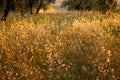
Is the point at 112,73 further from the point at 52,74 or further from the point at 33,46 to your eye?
the point at 33,46

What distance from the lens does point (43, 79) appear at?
5.87m

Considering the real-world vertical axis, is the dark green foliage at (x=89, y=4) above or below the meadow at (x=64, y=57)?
below

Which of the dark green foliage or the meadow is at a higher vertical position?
the meadow

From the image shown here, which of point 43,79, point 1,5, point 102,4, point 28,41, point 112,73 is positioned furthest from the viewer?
point 102,4

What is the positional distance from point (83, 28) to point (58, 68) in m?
2.11

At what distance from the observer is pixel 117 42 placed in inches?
273

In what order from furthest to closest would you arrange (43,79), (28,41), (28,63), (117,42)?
(28,41) < (117,42) < (28,63) < (43,79)

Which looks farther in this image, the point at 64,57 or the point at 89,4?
the point at 89,4

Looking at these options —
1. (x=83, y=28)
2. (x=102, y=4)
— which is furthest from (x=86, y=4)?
(x=83, y=28)

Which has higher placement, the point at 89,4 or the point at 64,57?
the point at 64,57

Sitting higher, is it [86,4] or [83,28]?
[83,28]

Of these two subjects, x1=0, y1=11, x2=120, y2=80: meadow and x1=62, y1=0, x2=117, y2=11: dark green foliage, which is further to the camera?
x1=62, y1=0, x2=117, y2=11: dark green foliage

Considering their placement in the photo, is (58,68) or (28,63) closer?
(58,68)

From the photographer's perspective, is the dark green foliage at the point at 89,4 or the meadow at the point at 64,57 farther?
the dark green foliage at the point at 89,4
